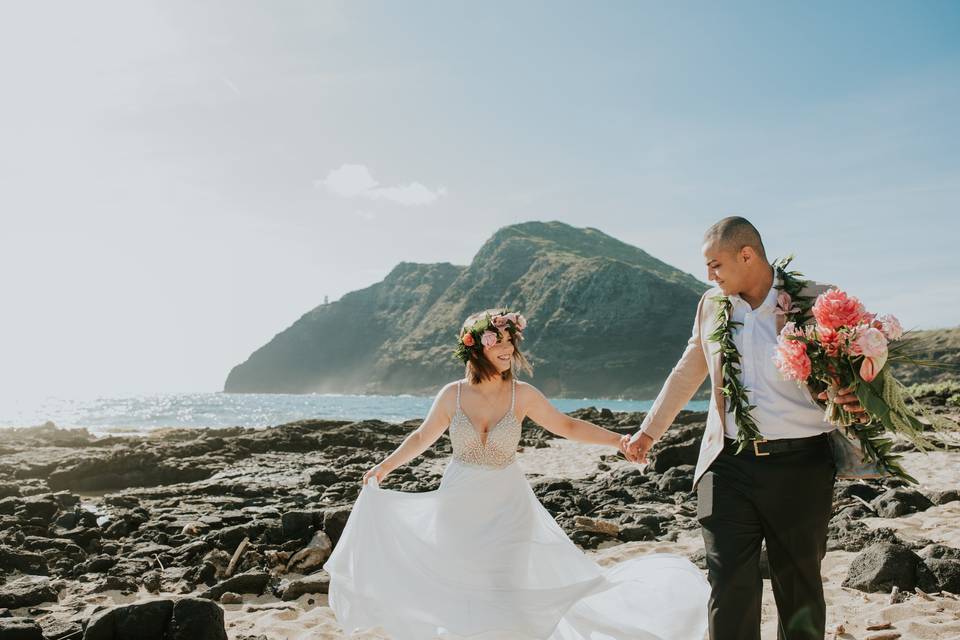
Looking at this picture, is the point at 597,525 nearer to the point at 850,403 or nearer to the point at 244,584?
the point at 244,584

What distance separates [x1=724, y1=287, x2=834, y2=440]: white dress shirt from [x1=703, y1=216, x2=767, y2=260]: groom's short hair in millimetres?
322

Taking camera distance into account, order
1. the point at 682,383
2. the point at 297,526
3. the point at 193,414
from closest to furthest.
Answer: the point at 682,383
the point at 297,526
the point at 193,414

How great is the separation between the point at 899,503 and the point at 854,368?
699cm

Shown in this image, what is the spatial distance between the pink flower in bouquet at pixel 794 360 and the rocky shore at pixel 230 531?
148cm

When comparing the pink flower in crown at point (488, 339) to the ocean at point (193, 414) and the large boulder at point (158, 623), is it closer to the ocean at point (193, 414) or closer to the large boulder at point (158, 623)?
the large boulder at point (158, 623)

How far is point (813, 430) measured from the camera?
4.01 metres

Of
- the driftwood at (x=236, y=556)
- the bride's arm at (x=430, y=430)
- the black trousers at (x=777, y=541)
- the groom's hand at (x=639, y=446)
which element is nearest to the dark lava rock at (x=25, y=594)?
the driftwood at (x=236, y=556)

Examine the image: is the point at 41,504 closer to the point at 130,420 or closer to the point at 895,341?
the point at 895,341

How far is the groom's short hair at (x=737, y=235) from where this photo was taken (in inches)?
170

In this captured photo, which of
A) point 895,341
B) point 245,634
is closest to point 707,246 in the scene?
point 895,341

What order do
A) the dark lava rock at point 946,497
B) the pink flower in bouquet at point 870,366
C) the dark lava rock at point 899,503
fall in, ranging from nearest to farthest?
the pink flower in bouquet at point 870,366 → the dark lava rock at point 899,503 → the dark lava rock at point 946,497

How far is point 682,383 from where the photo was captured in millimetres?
4957

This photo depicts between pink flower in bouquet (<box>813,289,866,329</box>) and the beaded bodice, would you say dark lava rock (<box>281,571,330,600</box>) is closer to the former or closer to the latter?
the beaded bodice

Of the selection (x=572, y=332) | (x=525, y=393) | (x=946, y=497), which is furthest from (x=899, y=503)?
(x=572, y=332)
